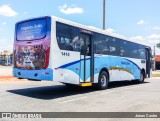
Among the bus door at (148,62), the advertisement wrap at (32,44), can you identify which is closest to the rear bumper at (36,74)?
the advertisement wrap at (32,44)

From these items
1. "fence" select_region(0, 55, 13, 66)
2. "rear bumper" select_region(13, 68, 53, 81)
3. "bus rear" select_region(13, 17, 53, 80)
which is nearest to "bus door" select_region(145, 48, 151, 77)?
"bus rear" select_region(13, 17, 53, 80)

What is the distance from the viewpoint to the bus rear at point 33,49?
38.2 feet

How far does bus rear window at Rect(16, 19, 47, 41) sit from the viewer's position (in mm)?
11977

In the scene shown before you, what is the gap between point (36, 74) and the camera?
11898 millimetres

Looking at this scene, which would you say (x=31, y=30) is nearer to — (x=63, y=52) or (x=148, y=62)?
(x=63, y=52)

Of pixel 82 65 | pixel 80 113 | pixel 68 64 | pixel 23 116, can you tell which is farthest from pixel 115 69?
pixel 23 116

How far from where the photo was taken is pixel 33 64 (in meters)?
12.1

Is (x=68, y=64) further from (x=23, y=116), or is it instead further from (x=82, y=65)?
(x=23, y=116)

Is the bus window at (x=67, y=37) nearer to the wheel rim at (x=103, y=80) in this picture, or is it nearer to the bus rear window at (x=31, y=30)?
the bus rear window at (x=31, y=30)

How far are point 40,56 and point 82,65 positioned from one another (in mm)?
2468

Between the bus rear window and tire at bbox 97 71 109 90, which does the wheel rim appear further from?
the bus rear window

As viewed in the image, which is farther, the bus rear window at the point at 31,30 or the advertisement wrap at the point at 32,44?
the bus rear window at the point at 31,30

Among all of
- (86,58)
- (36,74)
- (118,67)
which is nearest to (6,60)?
(118,67)

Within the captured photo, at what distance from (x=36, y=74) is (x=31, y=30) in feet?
6.69
